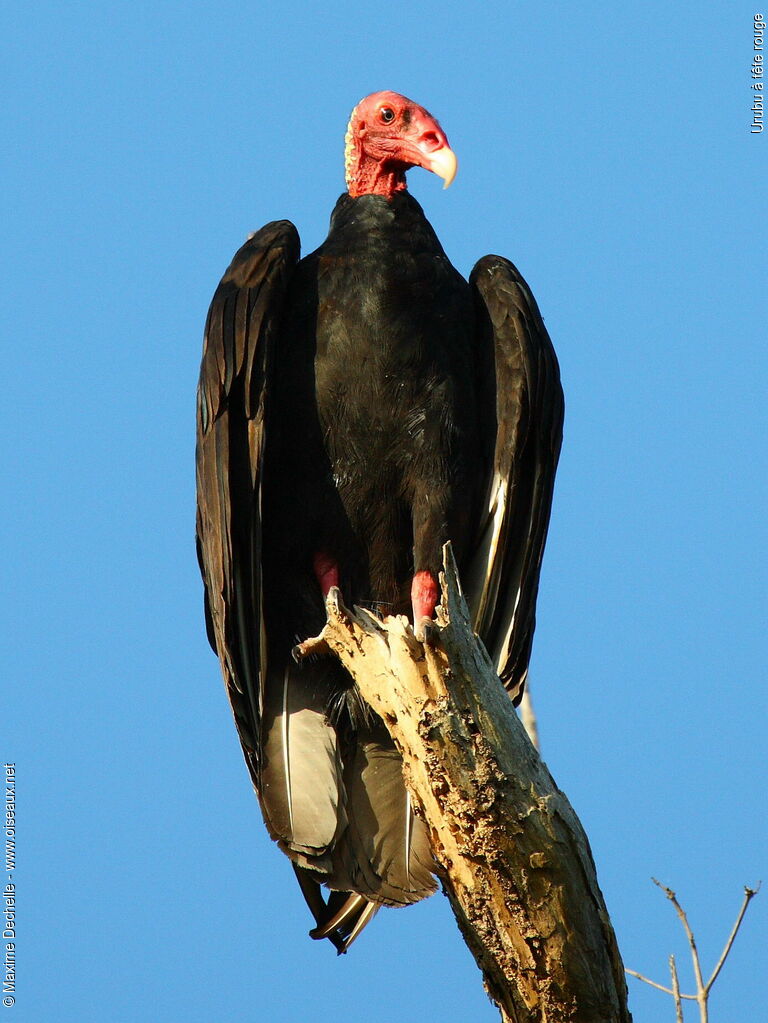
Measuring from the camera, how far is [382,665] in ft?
11.3

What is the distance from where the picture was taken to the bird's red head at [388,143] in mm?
4422

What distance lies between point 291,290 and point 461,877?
6.03 feet

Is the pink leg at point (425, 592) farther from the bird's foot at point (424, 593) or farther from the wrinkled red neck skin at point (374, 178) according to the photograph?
the wrinkled red neck skin at point (374, 178)

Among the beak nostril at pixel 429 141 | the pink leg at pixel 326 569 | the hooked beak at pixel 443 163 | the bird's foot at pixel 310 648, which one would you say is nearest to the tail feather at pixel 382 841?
the bird's foot at pixel 310 648

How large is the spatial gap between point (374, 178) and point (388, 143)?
0.38ft

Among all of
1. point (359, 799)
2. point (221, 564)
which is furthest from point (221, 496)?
point (359, 799)

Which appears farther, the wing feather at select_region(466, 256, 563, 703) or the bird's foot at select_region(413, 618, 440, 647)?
the wing feather at select_region(466, 256, 563, 703)

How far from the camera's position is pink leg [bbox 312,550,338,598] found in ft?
14.1

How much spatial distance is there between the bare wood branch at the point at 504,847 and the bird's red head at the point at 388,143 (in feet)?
5.58

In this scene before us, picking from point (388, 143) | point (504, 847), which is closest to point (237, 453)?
point (388, 143)

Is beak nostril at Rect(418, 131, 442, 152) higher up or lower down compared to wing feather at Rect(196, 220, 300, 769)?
higher up

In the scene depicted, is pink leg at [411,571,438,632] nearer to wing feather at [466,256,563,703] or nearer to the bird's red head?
wing feather at [466,256,563,703]

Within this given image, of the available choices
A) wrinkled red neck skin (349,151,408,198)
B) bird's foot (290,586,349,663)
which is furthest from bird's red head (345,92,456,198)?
bird's foot (290,586,349,663)

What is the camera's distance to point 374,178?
4.50 m
